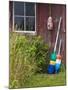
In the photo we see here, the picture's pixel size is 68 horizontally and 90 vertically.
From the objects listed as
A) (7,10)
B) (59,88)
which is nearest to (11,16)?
(7,10)

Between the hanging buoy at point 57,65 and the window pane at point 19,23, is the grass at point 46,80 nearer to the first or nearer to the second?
the hanging buoy at point 57,65

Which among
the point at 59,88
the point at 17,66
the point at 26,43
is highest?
the point at 26,43

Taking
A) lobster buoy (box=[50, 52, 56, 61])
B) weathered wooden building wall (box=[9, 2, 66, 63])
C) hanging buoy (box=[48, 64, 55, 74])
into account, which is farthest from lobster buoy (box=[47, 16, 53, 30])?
hanging buoy (box=[48, 64, 55, 74])

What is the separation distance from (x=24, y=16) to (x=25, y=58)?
57cm

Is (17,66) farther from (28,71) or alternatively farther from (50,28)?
(50,28)

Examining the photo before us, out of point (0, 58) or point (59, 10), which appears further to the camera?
point (59, 10)

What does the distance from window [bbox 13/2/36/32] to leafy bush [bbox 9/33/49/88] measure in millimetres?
110

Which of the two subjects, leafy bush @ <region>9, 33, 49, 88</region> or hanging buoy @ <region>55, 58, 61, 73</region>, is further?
hanging buoy @ <region>55, 58, 61, 73</region>

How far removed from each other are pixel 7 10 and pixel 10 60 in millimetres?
658

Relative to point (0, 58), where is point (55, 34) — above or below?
above

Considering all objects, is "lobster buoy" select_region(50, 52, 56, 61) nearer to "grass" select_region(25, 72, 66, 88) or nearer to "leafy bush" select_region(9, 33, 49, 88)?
"leafy bush" select_region(9, 33, 49, 88)

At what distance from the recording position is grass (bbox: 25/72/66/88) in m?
4.71

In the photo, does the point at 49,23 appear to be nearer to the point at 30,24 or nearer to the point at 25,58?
the point at 30,24

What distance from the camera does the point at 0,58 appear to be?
457cm
